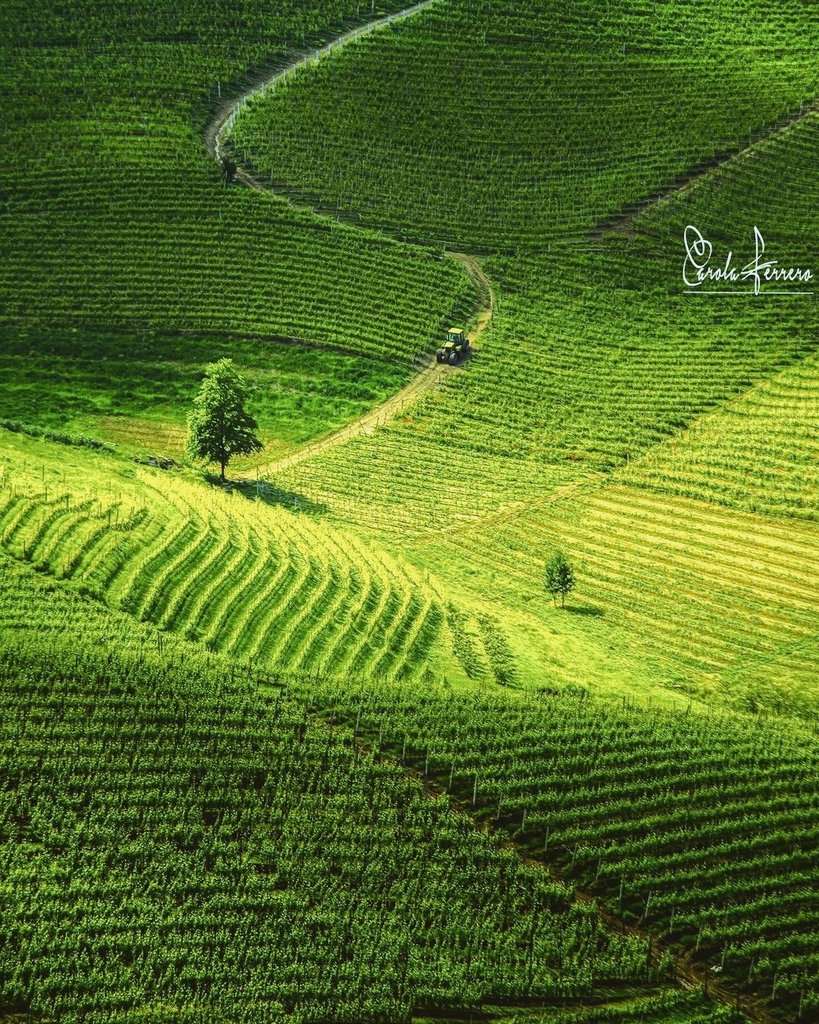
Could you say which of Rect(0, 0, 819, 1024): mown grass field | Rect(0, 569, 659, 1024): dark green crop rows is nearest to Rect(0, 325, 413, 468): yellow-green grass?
Rect(0, 0, 819, 1024): mown grass field

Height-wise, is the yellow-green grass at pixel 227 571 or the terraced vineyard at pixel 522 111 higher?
the terraced vineyard at pixel 522 111

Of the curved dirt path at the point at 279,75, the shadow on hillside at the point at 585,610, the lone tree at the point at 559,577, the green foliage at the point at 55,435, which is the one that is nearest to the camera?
the lone tree at the point at 559,577

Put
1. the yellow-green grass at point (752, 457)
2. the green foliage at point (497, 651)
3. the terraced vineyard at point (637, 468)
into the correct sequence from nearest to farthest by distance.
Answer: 1. the green foliage at point (497, 651)
2. the terraced vineyard at point (637, 468)
3. the yellow-green grass at point (752, 457)

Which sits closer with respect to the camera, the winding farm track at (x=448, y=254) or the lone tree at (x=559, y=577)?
the lone tree at (x=559, y=577)

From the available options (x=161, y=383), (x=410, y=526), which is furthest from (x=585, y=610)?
(x=161, y=383)

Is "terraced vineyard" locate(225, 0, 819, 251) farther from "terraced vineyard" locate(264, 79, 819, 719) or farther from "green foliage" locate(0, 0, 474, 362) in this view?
"terraced vineyard" locate(264, 79, 819, 719)

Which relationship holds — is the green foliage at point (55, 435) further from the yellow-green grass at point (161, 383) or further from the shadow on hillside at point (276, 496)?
the shadow on hillside at point (276, 496)

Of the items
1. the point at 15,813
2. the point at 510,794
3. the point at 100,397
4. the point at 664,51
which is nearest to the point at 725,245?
the point at 664,51

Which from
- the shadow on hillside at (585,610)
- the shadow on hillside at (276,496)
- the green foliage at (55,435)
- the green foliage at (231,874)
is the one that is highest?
the green foliage at (55,435)

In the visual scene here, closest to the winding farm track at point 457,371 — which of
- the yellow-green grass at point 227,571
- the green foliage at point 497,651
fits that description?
the green foliage at point 497,651
